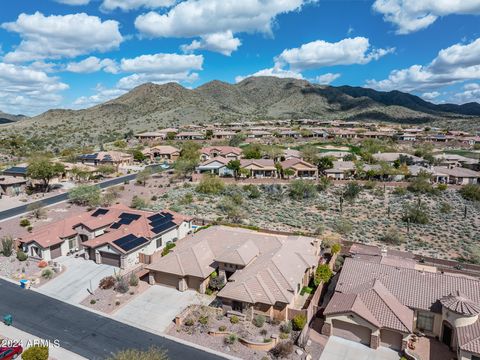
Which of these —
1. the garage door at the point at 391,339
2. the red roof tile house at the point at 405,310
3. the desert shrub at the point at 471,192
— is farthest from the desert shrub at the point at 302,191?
the garage door at the point at 391,339

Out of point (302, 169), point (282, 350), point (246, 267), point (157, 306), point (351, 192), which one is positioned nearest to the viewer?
point (282, 350)

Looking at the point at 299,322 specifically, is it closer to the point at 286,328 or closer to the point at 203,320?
the point at 286,328

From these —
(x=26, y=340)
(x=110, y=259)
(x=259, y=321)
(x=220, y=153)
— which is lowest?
(x=259, y=321)

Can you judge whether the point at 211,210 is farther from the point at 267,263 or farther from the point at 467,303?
the point at 467,303

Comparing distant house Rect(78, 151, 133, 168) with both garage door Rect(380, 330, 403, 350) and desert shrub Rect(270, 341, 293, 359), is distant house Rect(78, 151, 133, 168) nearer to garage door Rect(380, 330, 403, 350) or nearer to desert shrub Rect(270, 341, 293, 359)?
desert shrub Rect(270, 341, 293, 359)

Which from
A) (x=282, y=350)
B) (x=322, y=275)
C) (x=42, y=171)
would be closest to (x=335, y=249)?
(x=322, y=275)

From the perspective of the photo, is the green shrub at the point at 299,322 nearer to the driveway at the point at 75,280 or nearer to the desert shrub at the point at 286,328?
the desert shrub at the point at 286,328
